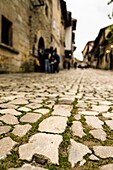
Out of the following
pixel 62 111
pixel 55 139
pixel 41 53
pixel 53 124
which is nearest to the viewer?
pixel 55 139

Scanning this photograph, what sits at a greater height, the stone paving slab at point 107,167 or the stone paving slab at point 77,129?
the stone paving slab at point 77,129

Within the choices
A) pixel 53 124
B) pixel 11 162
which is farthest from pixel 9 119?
pixel 11 162

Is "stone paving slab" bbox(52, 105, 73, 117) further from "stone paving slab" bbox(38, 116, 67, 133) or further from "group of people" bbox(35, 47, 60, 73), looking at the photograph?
"group of people" bbox(35, 47, 60, 73)

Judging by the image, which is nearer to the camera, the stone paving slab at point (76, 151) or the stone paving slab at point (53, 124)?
the stone paving slab at point (76, 151)

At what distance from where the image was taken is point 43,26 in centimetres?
1339

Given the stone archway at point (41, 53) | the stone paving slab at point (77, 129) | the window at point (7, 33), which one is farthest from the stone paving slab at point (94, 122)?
the stone archway at point (41, 53)

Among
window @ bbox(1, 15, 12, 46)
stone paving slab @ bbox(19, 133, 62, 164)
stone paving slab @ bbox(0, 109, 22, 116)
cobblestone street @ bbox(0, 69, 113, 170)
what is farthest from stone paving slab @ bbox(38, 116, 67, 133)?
window @ bbox(1, 15, 12, 46)

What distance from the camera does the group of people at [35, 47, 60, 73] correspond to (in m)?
12.0

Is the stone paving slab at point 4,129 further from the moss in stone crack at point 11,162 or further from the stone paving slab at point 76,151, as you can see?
the stone paving slab at point 76,151

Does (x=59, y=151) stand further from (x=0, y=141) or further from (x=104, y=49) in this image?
(x=104, y=49)

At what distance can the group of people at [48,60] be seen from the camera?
473 inches

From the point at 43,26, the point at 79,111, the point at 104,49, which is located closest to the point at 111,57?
the point at 104,49

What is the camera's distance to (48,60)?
1198 centimetres

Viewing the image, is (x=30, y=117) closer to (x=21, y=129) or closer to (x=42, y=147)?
(x=21, y=129)
